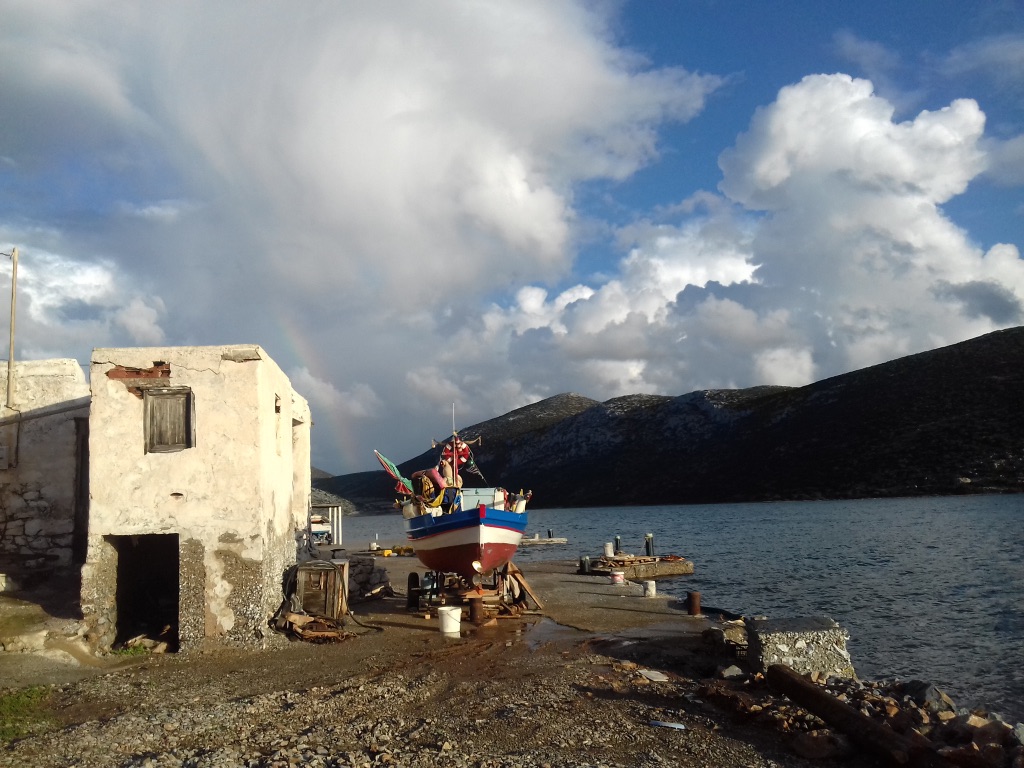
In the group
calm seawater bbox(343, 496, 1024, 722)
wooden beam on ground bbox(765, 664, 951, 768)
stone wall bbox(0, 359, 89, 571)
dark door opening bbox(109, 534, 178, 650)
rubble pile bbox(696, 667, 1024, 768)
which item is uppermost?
stone wall bbox(0, 359, 89, 571)

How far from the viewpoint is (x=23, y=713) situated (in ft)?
28.4

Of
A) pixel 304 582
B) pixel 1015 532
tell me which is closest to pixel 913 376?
pixel 1015 532

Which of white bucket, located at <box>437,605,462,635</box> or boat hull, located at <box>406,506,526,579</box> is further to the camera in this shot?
boat hull, located at <box>406,506,526,579</box>

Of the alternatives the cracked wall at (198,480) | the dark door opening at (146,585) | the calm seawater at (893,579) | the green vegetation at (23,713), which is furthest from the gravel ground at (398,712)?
the calm seawater at (893,579)

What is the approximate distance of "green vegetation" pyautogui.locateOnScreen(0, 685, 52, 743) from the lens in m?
7.99

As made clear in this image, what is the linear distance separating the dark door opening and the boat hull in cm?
606

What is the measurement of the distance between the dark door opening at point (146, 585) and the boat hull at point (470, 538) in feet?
19.9

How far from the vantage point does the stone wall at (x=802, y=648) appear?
1022 cm

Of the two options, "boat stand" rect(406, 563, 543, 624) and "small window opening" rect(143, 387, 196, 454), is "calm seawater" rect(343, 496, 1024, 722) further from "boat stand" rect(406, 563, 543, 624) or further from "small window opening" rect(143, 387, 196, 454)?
"small window opening" rect(143, 387, 196, 454)

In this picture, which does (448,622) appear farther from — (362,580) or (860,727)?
(860,727)

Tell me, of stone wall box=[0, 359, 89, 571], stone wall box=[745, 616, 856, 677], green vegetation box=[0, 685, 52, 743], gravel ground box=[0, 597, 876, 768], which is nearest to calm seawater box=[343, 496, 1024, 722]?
stone wall box=[745, 616, 856, 677]

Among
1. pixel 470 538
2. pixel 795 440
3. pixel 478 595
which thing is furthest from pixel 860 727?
pixel 795 440

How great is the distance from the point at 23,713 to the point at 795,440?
11057 centimetres

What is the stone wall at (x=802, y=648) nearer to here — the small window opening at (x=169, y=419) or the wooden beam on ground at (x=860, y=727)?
the wooden beam on ground at (x=860, y=727)
